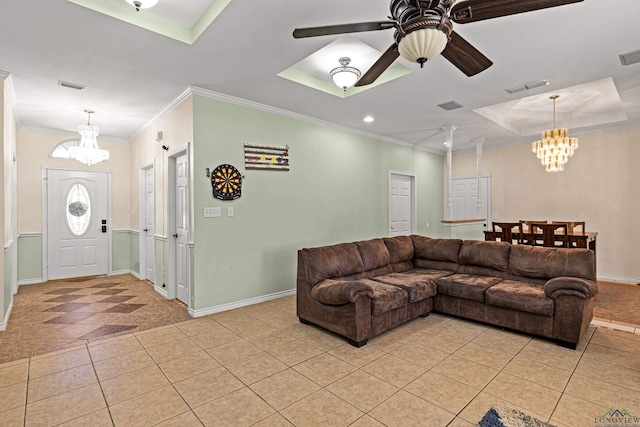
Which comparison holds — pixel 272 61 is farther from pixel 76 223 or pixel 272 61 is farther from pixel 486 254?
pixel 76 223

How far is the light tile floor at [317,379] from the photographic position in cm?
200

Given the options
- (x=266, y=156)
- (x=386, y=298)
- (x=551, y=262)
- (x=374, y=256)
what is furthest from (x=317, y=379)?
(x=266, y=156)

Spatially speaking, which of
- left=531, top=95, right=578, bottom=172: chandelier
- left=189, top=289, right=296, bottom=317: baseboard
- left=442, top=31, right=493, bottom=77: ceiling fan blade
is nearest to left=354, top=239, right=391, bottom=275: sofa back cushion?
left=189, top=289, right=296, bottom=317: baseboard

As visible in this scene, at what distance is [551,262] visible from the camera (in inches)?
136

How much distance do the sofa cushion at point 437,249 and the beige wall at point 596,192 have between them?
331 centimetres

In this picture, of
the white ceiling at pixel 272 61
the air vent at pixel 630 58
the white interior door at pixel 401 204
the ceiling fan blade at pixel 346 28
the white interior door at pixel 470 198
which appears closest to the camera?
the ceiling fan blade at pixel 346 28

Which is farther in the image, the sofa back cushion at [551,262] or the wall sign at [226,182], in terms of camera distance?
the wall sign at [226,182]

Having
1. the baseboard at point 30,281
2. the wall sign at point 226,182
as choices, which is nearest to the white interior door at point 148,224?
the baseboard at point 30,281

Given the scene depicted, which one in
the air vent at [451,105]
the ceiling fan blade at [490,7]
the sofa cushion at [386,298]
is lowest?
the sofa cushion at [386,298]

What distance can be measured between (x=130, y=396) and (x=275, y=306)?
2.07 metres

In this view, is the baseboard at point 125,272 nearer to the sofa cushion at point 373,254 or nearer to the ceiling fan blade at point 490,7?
the sofa cushion at point 373,254

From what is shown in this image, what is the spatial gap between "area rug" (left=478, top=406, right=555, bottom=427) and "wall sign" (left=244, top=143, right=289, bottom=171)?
352 centimetres

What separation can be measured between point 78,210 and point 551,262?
7.33 m

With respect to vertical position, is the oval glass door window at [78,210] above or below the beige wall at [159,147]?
below
